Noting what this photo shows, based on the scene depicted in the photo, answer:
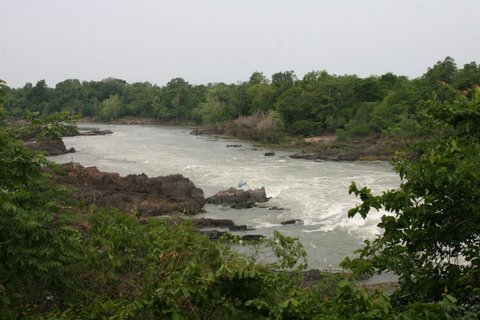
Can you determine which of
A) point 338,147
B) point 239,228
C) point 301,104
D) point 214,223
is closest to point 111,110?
point 301,104

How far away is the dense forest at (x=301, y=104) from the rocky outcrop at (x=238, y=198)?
27.6 ft

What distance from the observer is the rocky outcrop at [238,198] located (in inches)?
907

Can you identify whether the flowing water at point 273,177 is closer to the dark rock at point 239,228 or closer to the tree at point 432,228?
the dark rock at point 239,228

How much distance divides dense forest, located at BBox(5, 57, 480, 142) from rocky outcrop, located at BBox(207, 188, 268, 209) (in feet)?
27.6

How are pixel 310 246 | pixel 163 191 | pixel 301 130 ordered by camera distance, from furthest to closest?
→ pixel 301 130 < pixel 163 191 < pixel 310 246

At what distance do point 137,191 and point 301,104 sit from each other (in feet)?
110

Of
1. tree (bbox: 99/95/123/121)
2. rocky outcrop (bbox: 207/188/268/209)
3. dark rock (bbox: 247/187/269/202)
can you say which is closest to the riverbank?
dark rock (bbox: 247/187/269/202)

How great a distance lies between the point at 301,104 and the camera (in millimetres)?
54469

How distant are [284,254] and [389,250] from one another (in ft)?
5.88

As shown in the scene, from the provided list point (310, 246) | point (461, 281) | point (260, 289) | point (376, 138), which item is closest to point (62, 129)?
point (260, 289)

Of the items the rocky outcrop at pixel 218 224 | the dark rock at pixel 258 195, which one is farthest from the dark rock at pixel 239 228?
the dark rock at pixel 258 195

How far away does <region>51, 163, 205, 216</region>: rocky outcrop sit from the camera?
21.7 metres

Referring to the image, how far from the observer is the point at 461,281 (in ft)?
17.1

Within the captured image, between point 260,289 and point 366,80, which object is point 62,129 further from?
point 366,80
